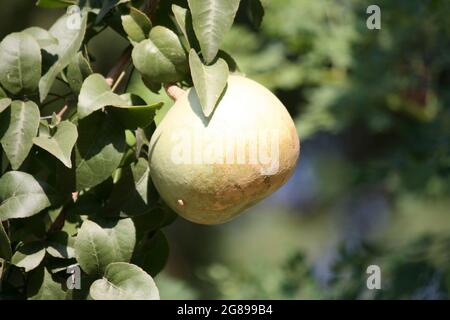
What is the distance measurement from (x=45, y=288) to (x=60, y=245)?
4 cm

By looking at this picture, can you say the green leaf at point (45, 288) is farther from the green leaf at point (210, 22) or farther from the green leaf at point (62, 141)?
the green leaf at point (210, 22)

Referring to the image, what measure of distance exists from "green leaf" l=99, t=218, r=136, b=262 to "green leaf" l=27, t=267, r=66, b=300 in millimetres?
72

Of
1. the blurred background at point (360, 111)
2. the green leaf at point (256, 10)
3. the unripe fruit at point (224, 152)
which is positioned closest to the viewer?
the unripe fruit at point (224, 152)

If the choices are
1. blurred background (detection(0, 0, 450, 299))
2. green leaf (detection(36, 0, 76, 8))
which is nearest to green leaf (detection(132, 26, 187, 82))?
green leaf (detection(36, 0, 76, 8))

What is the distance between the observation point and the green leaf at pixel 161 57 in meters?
0.70

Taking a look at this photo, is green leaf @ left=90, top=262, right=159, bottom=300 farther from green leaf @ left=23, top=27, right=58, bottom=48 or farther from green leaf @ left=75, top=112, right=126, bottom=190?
green leaf @ left=23, top=27, right=58, bottom=48

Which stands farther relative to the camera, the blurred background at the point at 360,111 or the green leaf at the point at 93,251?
the blurred background at the point at 360,111

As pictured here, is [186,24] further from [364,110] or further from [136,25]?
[364,110]

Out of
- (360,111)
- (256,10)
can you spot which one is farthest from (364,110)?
(256,10)

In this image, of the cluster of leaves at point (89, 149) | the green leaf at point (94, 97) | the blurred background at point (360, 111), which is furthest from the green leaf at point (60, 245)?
the blurred background at point (360, 111)

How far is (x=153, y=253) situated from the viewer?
79cm

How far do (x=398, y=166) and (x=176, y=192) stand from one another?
940 mm

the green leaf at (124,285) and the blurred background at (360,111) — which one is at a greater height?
the green leaf at (124,285)
